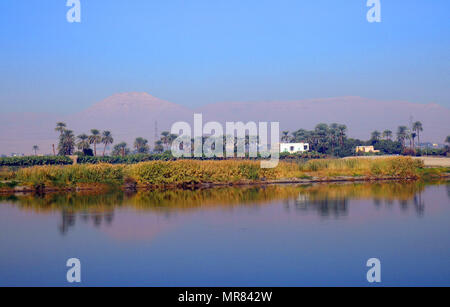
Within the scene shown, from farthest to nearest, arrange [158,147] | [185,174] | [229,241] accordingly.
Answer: [158,147], [185,174], [229,241]

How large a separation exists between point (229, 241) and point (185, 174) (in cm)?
1574

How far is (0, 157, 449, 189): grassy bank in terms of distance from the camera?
26.6m

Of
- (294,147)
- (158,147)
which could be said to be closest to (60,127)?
(158,147)

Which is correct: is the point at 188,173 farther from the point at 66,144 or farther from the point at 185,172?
the point at 66,144

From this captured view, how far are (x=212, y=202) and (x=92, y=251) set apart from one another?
28.4ft

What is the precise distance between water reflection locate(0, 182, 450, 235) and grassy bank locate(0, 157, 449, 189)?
94.3 inches

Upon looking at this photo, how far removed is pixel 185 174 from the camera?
1092 inches

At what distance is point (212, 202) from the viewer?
781 inches

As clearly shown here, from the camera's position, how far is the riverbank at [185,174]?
86.6ft

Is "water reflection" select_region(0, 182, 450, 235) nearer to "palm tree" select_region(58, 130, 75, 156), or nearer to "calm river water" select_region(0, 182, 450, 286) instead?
"calm river water" select_region(0, 182, 450, 286)

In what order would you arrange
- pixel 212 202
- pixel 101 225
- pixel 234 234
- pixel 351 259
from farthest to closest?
1. pixel 212 202
2. pixel 101 225
3. pixel 234 234
4. pixel 351 259

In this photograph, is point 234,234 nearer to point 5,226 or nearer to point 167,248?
point 167,248
